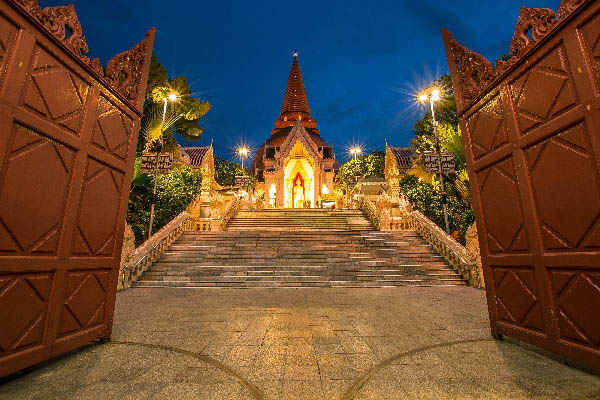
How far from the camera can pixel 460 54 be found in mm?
4363

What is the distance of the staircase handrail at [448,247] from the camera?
8718mm

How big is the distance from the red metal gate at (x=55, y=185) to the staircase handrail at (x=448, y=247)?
381 inches

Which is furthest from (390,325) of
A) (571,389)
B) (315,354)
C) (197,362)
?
(197,362)

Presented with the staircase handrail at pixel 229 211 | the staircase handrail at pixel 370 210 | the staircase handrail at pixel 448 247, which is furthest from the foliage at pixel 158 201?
the staircase handrail at pixel 448 247

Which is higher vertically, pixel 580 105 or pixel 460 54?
pixel 460 54

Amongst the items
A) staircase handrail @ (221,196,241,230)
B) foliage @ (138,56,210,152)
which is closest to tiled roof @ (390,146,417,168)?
staircase handrail @ (221,196,241,230)

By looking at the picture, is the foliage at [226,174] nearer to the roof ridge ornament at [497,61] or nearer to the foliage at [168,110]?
the foliage at [168,110]

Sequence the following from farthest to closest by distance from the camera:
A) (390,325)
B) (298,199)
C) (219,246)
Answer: (298,199) → (219,246) → (390,325)

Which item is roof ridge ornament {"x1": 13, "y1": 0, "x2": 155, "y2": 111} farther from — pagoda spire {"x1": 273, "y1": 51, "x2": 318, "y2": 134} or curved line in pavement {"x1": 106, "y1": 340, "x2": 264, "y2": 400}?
pagoda spire {"x1": 273, "y1": 51, "x2": 318, "y2": 134}

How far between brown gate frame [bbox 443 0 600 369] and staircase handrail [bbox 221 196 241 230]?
13.9 meters

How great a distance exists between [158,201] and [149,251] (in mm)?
5787

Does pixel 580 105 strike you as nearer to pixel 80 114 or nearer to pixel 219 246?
pixel 80 114

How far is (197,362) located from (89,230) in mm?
2156

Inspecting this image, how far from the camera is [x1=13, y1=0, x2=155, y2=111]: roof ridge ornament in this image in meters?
2.80
